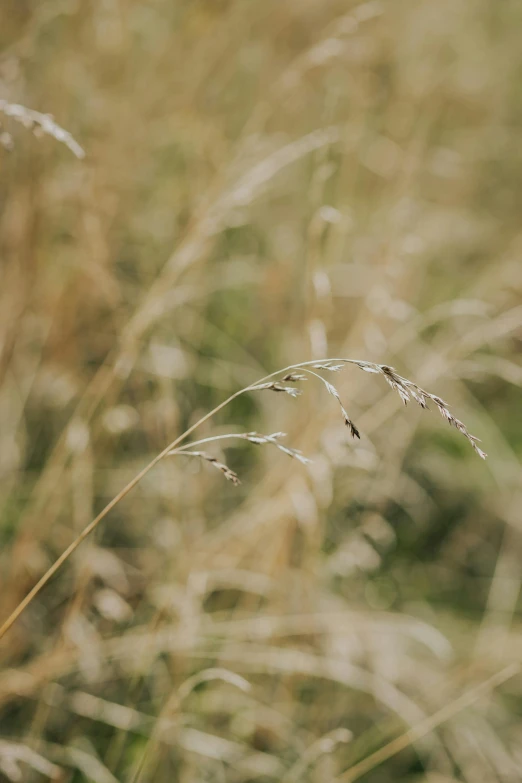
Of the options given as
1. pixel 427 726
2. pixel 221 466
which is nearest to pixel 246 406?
pixel 427 726

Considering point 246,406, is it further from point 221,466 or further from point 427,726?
point 221,466

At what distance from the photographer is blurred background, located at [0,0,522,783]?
3.58ft

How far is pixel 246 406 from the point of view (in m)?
1.82

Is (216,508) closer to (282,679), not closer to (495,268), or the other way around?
(282,679)

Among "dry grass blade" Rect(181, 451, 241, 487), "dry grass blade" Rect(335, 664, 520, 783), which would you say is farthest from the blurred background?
"dry grass blade" Rect(181, 451, 241, 487)

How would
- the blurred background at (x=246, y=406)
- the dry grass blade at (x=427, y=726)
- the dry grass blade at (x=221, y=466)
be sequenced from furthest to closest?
the blurred background at (x=246, y=406), the dry grass blade at (x=427, y=726), the dry grass blade at (x=221, y=466)

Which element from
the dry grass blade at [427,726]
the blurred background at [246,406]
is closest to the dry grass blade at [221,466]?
the blurred background at [246,406]

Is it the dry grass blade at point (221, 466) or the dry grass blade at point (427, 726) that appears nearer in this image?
the dry grass blade at point (221, 466)

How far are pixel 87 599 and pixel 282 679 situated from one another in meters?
0.44

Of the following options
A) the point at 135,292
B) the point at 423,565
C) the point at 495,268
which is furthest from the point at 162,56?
the point at 423,565

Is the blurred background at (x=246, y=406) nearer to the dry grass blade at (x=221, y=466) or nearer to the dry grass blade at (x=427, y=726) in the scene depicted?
the dry grass blade at (x=427, y=726)

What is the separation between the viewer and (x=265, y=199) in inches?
79.5

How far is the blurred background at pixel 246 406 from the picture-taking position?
109 cm

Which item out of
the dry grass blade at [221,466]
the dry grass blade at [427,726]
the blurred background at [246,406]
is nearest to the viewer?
the dry grass blade at [221,466]
